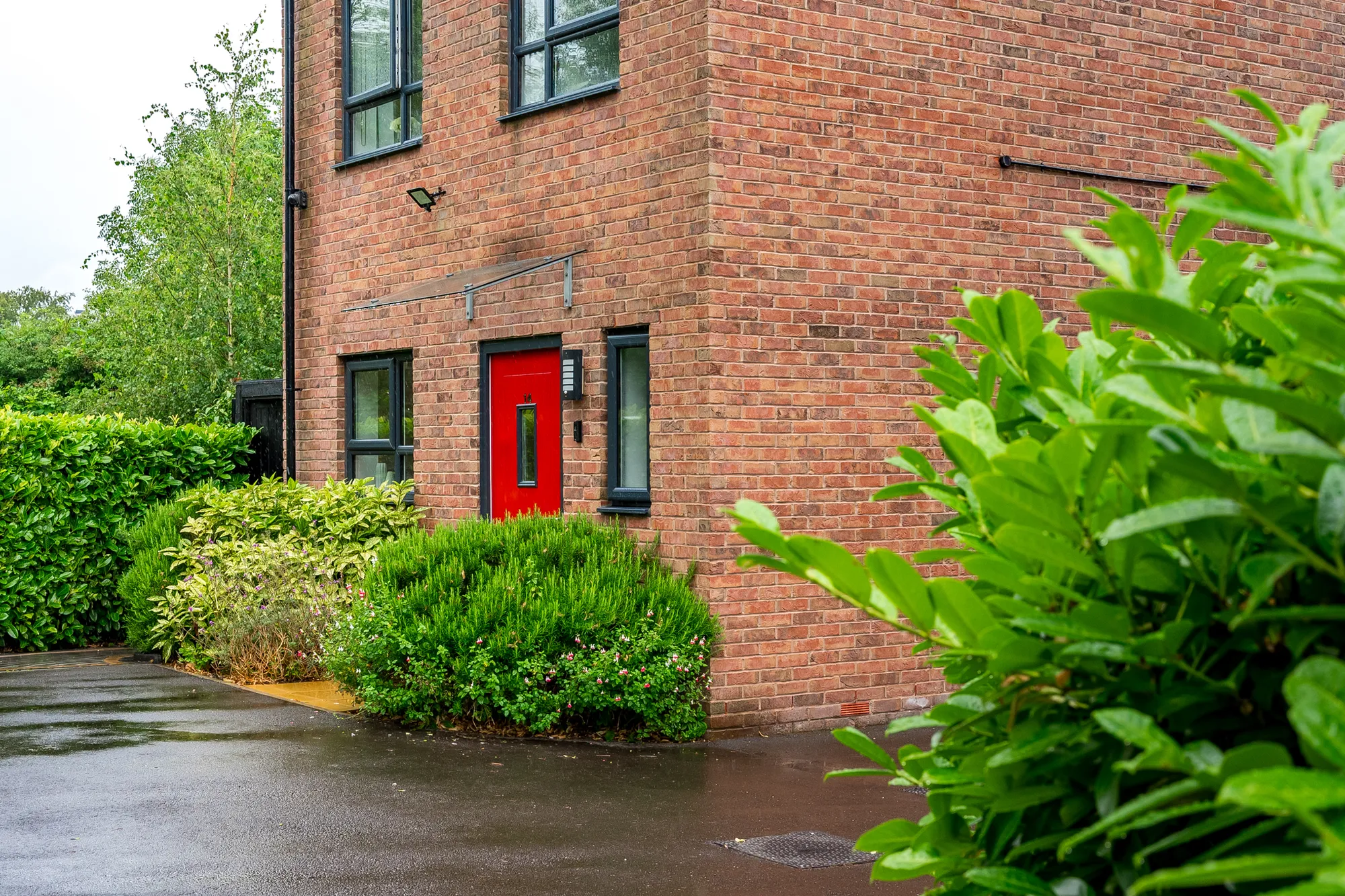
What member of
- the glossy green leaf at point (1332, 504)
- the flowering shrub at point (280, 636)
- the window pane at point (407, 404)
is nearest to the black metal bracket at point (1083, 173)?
the window pane at point (407, 404)

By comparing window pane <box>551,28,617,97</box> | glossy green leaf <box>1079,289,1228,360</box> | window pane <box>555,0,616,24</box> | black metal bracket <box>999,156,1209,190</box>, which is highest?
window pane <box>555,0,616,24</box>

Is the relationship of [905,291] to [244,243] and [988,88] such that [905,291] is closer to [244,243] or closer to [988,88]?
[988,88]

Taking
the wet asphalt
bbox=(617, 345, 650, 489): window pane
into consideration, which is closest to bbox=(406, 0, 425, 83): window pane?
bbox=(617, 345, 650, 489): window pane

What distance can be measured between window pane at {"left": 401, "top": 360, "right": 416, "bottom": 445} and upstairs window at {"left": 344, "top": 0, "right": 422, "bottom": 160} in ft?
6.80

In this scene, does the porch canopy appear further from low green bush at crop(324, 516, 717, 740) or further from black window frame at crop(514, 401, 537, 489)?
low green bush at crop(324, 516, 717, 740)

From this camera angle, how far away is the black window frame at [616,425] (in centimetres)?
1092

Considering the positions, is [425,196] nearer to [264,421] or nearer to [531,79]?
[531,79]

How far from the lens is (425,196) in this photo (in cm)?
1306

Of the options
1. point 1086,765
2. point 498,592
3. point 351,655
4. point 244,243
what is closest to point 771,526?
point 1086,765

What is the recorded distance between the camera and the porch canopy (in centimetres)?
1145

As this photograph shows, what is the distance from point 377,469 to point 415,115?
11.3ft

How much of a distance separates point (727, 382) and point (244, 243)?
62.1ft

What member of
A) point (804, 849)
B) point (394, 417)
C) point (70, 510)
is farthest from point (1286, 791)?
point (70, 510)

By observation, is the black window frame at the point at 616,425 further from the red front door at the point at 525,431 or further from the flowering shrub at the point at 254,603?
the flowering shrub at the point at 254,603
